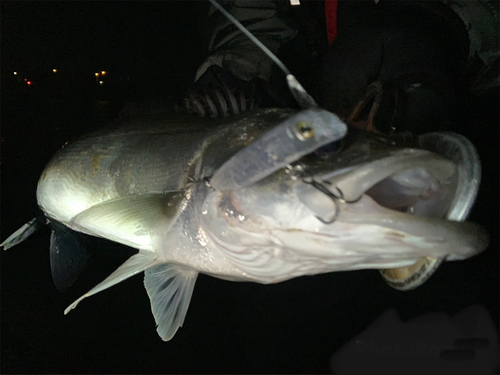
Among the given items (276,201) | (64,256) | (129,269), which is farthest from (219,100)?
(64,256)

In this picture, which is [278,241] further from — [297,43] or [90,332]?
[297,43]

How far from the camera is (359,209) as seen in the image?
1.95ft

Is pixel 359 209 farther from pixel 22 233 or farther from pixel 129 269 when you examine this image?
pixel 22 233

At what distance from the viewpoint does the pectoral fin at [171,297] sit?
95 centimetres

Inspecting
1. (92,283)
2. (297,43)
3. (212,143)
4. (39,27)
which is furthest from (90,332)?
(39,27)

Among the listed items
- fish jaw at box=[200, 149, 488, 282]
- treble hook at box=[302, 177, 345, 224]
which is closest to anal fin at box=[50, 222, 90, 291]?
fish jaw at box=[200, 149, 488, 282]

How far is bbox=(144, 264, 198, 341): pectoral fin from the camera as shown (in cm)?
95

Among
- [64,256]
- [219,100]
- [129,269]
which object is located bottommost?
[64,256]

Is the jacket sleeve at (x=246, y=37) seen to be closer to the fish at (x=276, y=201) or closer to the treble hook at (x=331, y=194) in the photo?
the fish at (x=276, y=201)

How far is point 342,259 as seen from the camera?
66 centimetres

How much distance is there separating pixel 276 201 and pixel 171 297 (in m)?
0.53

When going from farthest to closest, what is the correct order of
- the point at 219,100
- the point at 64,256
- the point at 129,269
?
the point at 64,256, the point at 219,100, the point at 129,269

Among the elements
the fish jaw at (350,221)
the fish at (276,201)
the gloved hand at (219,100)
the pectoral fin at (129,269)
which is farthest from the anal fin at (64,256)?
the fish jaw at (350,221)

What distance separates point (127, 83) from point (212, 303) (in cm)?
102
